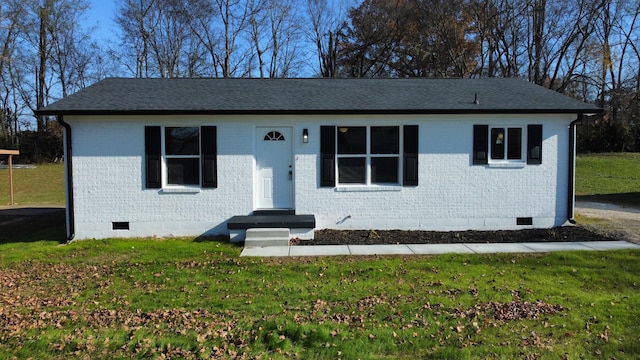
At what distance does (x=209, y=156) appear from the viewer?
1021cm

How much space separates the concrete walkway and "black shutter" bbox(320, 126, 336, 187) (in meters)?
1.91

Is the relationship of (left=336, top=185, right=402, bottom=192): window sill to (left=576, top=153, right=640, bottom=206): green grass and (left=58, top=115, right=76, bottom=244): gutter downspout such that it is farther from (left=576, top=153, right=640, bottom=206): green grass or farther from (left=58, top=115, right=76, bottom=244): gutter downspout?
(left=576, top=153, right=640, bottom=206): green grass

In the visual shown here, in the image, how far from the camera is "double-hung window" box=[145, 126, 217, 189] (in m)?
10.1

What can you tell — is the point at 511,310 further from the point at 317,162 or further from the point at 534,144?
the point at 534,144

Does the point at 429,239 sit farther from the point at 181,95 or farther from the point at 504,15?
the point at 504,15

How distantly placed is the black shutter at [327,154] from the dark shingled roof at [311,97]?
56cm

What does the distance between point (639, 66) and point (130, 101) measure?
37271 mm

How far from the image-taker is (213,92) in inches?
450

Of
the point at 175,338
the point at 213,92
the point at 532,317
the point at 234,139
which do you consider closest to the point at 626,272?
the point at 532,317

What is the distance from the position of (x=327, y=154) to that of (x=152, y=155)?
13.7 feet

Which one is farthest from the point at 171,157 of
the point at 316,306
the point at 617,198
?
the point at 617,198

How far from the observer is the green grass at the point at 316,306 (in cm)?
418

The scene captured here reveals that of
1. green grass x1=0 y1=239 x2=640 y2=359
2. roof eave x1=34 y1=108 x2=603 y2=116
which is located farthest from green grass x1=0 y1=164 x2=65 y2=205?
green grass x1=0 y1=239 x2=640 y2=359

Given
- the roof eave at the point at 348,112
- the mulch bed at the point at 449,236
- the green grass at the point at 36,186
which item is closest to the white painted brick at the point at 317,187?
the roof eave at the point at 348,112
